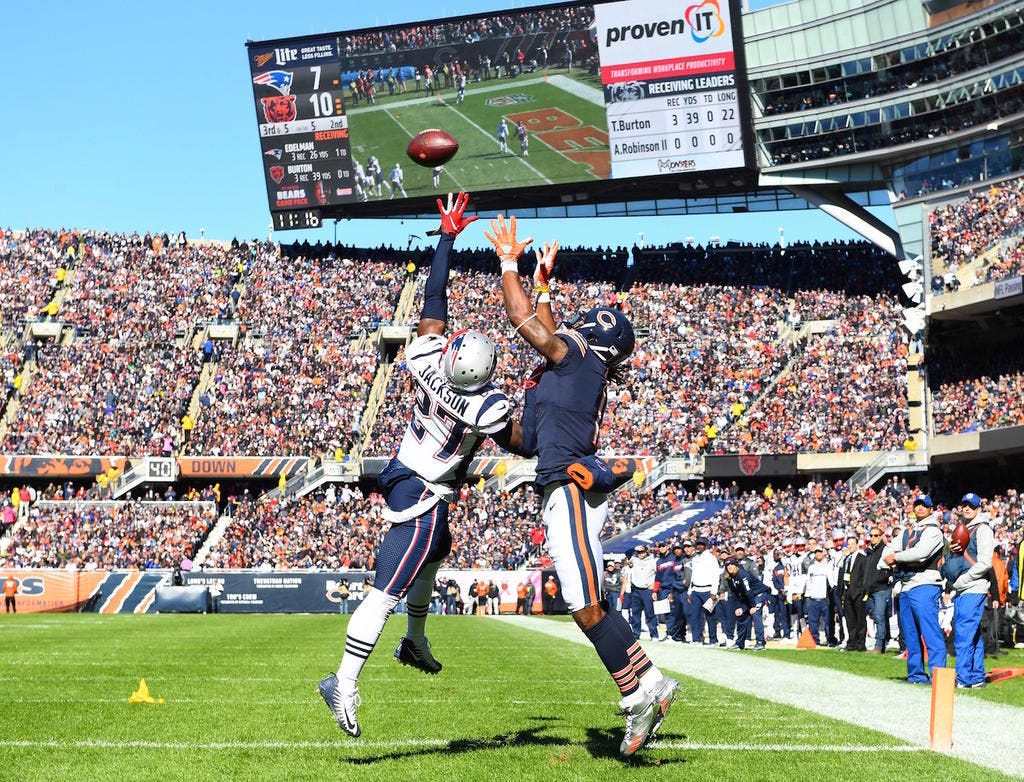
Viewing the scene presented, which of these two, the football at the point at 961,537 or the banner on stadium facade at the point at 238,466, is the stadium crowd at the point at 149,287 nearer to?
the banner on stadium facade at the point at 238,466

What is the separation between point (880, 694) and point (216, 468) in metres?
36.7

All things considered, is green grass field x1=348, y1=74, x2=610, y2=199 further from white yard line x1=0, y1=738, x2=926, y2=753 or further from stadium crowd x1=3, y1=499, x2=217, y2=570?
white yard line x1=0, y1=738, x2=926, y2=753

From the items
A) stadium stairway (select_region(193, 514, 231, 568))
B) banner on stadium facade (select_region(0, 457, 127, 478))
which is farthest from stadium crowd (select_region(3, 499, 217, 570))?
banner on stadium facade (select_region(0, 457, 127, 478))

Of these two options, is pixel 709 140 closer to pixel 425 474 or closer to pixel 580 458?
pixel 425 474

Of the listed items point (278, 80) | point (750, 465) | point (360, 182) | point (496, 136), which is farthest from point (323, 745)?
point (278, 80)

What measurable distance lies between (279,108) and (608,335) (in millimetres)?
44641

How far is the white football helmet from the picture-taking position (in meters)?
6.97

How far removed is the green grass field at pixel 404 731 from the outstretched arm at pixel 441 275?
2601 mm

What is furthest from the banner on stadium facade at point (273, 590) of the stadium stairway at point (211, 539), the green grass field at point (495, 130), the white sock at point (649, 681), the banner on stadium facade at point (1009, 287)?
the white sock at point (649, 681)

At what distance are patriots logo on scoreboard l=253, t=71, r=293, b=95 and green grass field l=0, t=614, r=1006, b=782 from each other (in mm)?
37868

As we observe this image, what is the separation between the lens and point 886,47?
43.5 m

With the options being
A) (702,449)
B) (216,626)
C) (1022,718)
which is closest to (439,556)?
(1022,718)

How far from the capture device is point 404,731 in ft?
25.7

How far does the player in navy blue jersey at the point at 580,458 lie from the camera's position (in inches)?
260
